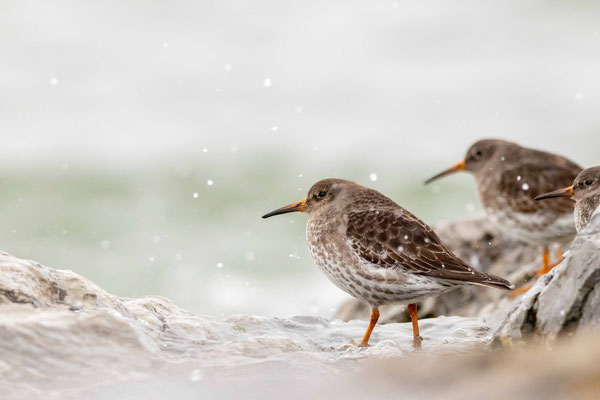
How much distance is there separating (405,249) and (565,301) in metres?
2.05

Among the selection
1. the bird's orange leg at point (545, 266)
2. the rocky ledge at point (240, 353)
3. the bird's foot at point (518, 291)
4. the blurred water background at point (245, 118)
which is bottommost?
the rocky ledge at point (240, 353)

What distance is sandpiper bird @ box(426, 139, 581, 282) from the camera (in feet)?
31.6

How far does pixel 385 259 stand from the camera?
648 cm

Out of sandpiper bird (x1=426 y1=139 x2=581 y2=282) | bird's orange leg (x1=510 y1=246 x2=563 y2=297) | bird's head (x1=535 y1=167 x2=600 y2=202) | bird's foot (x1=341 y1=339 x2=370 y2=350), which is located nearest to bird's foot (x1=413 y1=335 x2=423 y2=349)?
bird's foot (x1=341 y1=339 x2=370 y2=350)

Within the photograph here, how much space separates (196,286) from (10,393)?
1096 cm

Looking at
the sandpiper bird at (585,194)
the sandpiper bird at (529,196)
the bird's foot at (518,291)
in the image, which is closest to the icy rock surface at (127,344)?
the sandpiper bird at (585,194)

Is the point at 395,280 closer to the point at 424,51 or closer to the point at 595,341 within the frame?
the point at 595,341

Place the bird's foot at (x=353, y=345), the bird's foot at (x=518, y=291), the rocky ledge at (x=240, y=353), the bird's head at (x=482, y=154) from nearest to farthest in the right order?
1. the rocky ledge at (x=240, y=353)
2. the bird's foot at (x=353, y=345)
3. the bird's foot at (x=518, y=291)
4. the bird's head at (x=482, y=154)

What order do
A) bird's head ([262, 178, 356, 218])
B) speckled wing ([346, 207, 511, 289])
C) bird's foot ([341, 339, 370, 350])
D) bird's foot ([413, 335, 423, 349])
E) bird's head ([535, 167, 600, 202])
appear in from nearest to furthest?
bird's foot ([341, 339, 370, 350]) → bird's foot ([413, 335, 423, 349]) → speckled wing ([346, 207, 511, 289]) → bird's head ([535, 167, 600, 202]) → bird's head ([262, 178, 356, 218])

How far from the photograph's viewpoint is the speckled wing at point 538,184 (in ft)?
31.7

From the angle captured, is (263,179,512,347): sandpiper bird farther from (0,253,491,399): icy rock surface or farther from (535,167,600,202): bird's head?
(535,167,600,202): bird's head

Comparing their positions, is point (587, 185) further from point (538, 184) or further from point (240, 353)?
point (240, 353)

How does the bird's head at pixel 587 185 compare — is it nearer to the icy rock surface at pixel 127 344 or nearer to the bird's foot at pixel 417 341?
the icy rock surface at pixel 127 344

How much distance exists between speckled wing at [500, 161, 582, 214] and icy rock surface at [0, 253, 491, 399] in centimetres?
370
